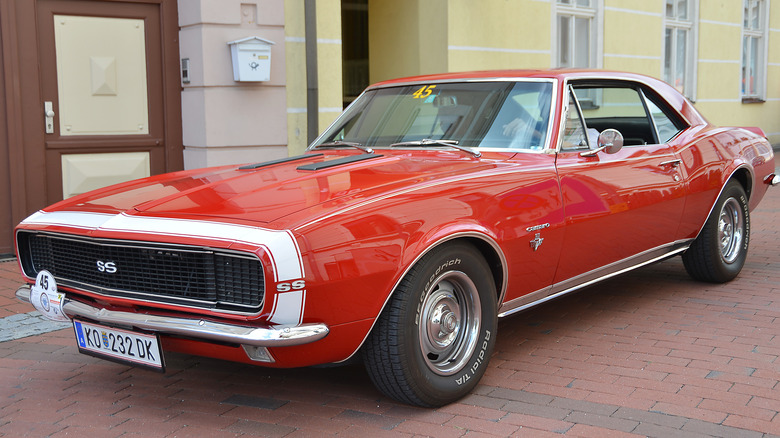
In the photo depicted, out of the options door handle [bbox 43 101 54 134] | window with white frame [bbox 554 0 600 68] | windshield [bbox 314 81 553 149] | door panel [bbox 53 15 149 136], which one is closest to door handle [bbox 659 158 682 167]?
windshield [bbox 314 81 553 149]

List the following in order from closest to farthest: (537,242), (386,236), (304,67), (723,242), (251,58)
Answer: (386,236)
(537,242)
(723,242)
(251,58)
(304,67)

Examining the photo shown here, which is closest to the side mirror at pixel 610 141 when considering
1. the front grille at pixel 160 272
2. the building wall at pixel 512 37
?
the front grille at pixel 160 272

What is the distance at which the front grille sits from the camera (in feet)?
9.99

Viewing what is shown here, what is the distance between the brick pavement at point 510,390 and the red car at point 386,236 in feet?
0.94

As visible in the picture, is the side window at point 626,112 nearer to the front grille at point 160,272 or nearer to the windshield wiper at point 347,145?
the windshield wiper at point 347,145

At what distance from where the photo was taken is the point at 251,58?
7816mm

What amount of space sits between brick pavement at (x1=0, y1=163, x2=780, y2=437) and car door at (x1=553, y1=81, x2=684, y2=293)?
42 centimetres

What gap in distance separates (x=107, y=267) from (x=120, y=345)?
1.06 feet

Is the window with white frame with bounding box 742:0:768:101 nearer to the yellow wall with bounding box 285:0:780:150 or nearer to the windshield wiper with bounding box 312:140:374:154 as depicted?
the yellow wall with bounding box 285:0:780:150

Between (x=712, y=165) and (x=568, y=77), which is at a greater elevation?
(x=568, y=77)

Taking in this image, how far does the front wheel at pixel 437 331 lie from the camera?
3.29 m

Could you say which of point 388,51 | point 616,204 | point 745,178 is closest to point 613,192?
point 616,204

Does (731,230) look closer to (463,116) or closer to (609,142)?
(609,142)

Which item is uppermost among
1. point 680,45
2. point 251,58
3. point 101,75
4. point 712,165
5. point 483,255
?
point 680,45
